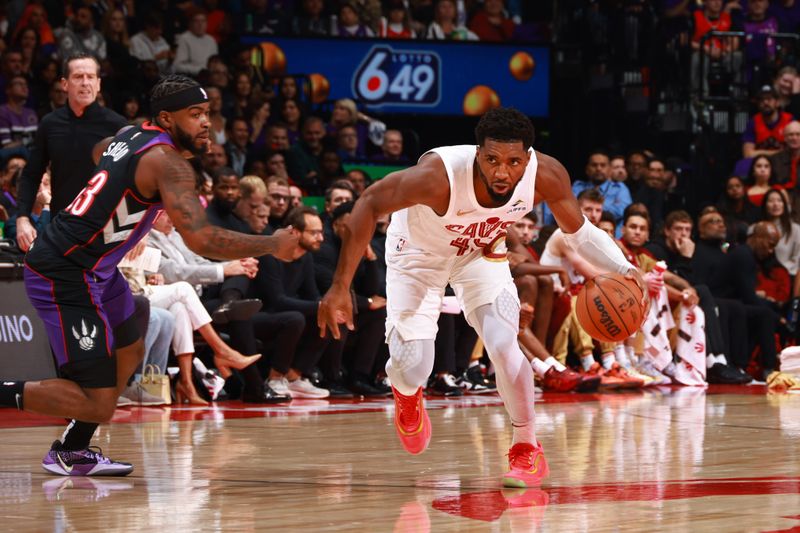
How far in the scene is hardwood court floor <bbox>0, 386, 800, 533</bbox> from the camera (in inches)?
165

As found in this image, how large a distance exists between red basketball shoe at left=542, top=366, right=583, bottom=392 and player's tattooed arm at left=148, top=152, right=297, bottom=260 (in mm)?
5593

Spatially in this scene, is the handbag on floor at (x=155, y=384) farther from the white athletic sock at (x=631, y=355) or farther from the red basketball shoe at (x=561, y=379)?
the white athletic sock at (x=631, y=355)

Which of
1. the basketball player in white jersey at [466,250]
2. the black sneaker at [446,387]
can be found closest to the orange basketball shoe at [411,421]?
the basketball player in white jersey at [466,250]

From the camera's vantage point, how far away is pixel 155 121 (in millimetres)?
5117

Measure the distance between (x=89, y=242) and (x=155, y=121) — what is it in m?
0.54

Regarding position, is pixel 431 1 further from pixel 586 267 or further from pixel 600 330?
pixel 600 330

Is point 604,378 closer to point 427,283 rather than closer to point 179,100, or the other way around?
point 427,283

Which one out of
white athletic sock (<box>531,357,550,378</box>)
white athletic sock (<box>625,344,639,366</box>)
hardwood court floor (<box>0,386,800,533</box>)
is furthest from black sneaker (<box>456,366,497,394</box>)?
hardwood court floor (<box>0,386,800,533</box>)

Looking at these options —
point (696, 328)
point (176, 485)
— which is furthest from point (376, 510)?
point (696, 328)

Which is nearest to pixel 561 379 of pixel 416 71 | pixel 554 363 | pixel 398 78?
pixel 554 363

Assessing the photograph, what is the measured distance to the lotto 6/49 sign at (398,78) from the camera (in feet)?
48.8

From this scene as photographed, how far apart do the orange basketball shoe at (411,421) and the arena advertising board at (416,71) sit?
29.4 ft

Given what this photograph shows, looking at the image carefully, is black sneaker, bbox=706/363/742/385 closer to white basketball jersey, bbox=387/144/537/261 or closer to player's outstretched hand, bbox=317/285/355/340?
white basketball jersey, bbox=387/144/537/261

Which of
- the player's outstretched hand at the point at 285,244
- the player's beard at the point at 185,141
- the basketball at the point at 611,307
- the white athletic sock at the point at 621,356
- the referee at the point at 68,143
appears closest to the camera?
the player's outstretched hand at the point at 285,244
